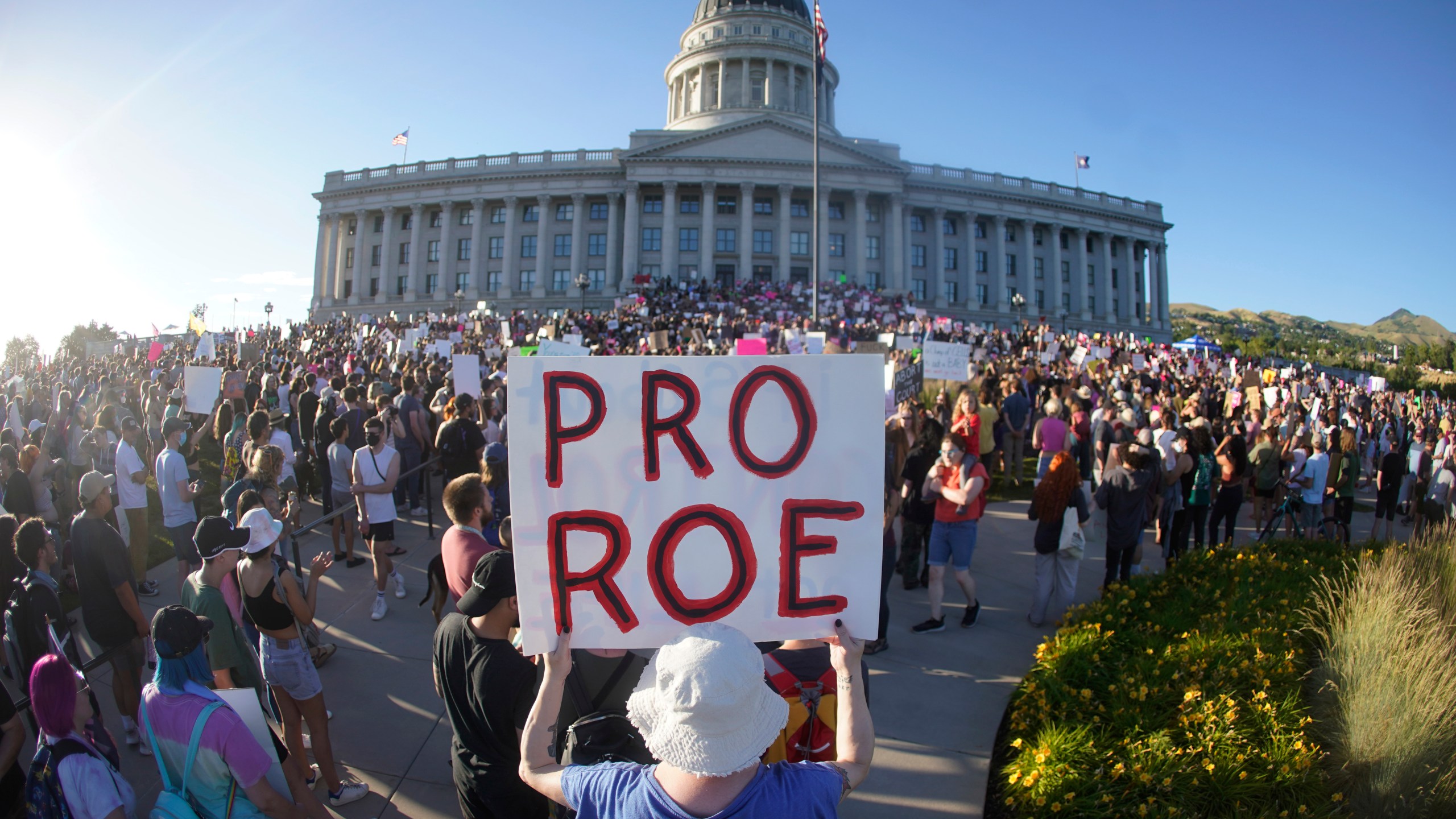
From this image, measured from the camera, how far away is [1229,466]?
28.6 ft

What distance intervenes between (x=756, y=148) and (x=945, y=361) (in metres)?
48.2

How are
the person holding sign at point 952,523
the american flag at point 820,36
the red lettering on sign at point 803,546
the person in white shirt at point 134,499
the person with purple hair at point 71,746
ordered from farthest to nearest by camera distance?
the american flag at point 820,36, the person in white shirt at point 134,499, the person holding sign at point 952,523, the person with purple hair at point 71,746, the red lettering on sign at point 803,546

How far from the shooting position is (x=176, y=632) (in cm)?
279

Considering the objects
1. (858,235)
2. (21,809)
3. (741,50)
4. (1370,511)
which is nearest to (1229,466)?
(1370,511)

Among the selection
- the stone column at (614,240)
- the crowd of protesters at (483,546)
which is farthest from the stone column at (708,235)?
the crowd of protesters at (483,546)

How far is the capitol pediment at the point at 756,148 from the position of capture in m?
57.1

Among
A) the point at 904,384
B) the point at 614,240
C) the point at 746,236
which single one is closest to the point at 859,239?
the point at 746,236

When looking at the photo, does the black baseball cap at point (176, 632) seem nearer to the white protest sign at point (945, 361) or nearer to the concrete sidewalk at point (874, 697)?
the concrete sidewalk at point (874, 697)

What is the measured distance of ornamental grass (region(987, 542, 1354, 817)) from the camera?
369cm

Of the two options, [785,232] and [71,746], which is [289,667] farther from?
[785,232]

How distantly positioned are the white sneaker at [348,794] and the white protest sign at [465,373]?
22.7ft

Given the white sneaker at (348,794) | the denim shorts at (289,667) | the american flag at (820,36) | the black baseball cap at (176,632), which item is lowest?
the white sneaker at (348,794)

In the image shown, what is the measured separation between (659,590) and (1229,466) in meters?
8.99

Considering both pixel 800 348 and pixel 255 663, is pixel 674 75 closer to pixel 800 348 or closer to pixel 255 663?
pixel 800 348
